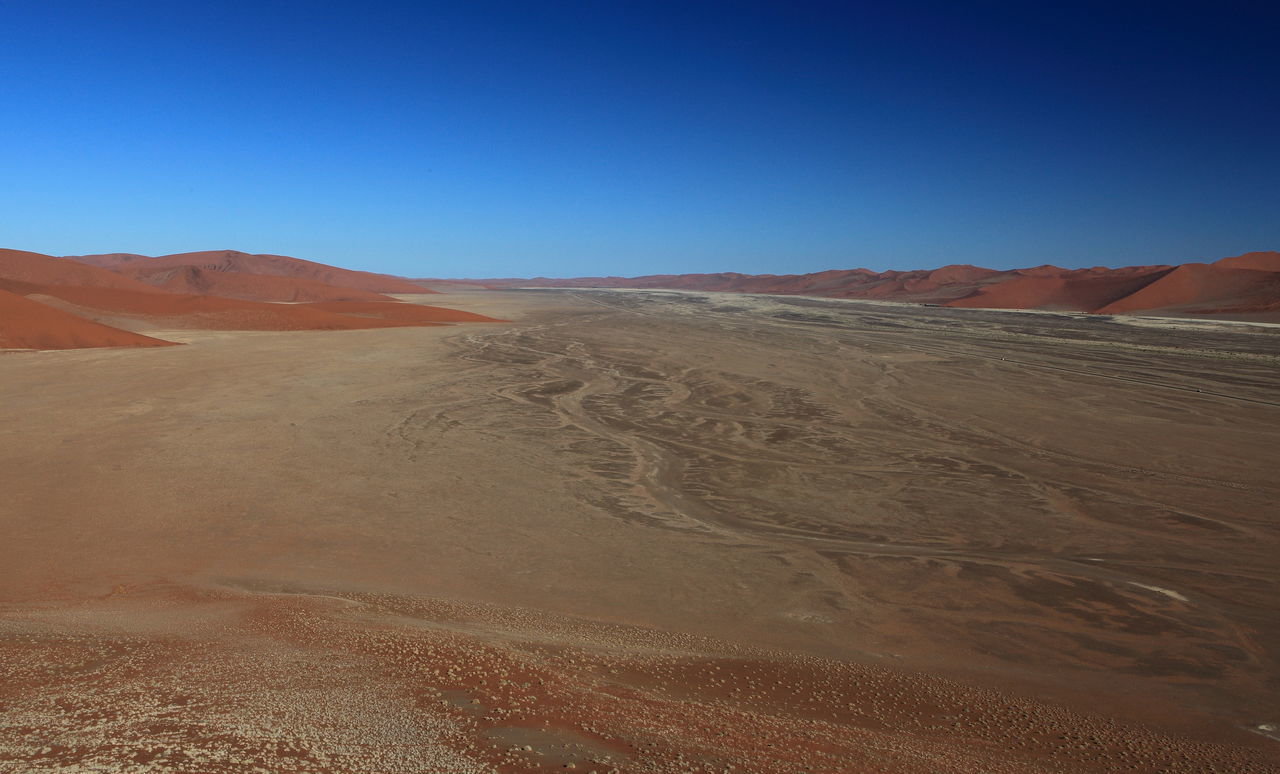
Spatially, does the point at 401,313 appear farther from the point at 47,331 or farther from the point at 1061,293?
the point at 1061,293

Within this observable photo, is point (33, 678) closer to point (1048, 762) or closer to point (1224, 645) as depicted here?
point (1048, 762)

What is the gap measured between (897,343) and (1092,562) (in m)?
22.2

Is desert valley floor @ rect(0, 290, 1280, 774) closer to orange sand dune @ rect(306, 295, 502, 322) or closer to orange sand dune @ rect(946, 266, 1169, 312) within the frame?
orange sand dune @ rect(306, 295, 502, 322)

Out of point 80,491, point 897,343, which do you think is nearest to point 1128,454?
point 80,491

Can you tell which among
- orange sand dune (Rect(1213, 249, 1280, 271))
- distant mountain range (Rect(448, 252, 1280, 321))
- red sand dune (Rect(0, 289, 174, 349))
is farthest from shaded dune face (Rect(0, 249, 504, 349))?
orange sand dune (Rect(1213, 249, 1280, 271))

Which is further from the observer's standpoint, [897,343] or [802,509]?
[897,343]

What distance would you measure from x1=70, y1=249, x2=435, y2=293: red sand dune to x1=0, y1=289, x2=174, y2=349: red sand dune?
86.4 metres

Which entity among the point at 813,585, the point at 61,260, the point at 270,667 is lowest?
the point at 813,585

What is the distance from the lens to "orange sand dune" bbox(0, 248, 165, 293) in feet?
162

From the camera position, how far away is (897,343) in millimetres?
27688

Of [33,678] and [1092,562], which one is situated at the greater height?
[33,678]

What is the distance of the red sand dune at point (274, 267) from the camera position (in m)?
108

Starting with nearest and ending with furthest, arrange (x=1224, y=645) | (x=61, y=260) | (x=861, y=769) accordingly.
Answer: (x=861, y=769) < (x=1224, y=645) < (x=61, y=260)

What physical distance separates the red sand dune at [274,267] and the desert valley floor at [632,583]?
103509 millimetres
